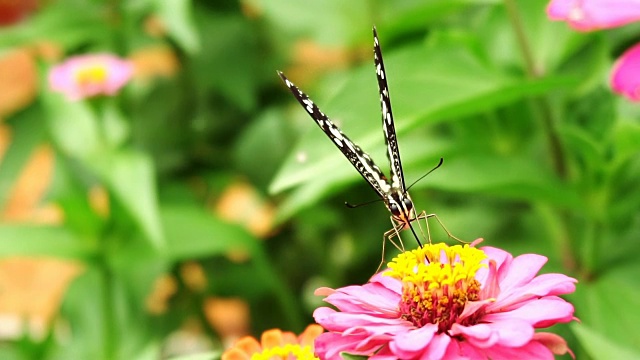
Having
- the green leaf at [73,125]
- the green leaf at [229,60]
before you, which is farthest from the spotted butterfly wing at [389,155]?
the green leaf at [229,60]

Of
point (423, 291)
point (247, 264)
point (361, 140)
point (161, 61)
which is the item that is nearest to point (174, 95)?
point (247, 264)

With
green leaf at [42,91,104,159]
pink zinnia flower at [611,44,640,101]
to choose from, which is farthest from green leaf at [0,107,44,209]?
pink zinnia flower at [611,44,640,101]

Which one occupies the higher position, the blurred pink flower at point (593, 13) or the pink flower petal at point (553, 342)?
the blurred pink flower at point (593, 13)

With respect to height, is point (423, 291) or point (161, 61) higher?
point (161, 61)

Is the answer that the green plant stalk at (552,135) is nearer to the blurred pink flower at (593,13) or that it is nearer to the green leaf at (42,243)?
the blurred pink flower at (593,13)

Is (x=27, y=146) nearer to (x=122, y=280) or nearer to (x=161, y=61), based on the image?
(x=122, y=280)

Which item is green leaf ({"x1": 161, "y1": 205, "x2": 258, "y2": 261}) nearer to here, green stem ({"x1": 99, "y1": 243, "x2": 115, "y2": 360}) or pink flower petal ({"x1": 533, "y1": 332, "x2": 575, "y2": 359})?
green stem ({"x1": 99, "y1": 243, "x2": 115, "y2": 360})
